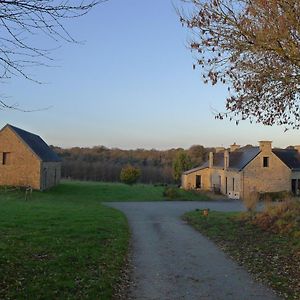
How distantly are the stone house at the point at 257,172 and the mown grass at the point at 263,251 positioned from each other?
90.4 feet

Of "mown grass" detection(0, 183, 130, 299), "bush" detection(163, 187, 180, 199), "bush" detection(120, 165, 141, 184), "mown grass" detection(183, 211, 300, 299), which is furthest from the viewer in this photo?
"bush" detection(120, 165, 141, 184)

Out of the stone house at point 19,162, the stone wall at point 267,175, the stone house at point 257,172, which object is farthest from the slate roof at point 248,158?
the stone house at point 19,162

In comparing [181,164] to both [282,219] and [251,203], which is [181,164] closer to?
[251,203]

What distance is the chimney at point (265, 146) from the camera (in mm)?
46266

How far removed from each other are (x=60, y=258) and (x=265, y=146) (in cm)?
3885

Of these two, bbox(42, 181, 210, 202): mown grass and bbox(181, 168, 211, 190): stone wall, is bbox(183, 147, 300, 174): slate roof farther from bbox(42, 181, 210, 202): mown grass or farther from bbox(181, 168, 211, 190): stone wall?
bbox(42, 181, 210, 202): mown grass

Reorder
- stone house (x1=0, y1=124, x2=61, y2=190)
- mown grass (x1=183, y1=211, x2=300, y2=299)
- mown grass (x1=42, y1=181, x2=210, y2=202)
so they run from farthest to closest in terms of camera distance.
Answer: stone house (x1=0, y1=124, x2=61, y2=190), mown grass (x1=42, y1=181, x2=210, y2=202), mown grass (x1=183, y1=211, x2=300, y2=299)

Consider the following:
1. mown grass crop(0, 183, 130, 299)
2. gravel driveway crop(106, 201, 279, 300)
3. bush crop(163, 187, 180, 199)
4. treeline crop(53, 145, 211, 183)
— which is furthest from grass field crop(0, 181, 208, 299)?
treeline crop(53, 145, 211, 183)

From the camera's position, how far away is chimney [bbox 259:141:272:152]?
4627cm

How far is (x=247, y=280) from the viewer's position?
8742 mm

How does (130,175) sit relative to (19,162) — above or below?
below

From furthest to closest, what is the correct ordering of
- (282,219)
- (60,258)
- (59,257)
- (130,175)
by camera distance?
(130,175)
(282,219)
(59,257)
(60,258)

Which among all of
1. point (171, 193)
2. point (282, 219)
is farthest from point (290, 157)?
point (282, 219)

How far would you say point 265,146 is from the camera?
152 ft
